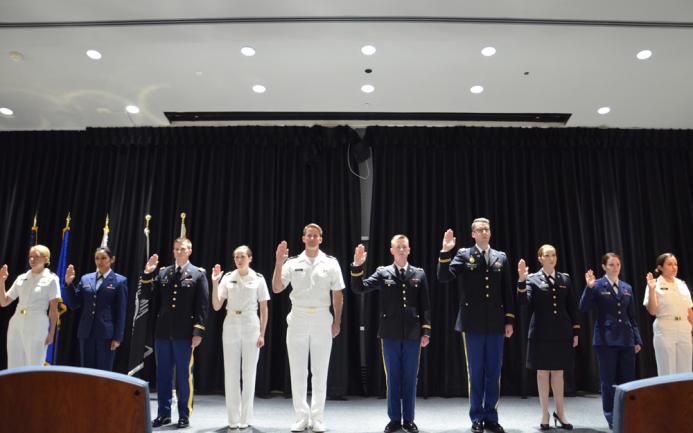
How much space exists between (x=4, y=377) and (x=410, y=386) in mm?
3392

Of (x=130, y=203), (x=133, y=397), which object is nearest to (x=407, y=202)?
(x=130, y=203)

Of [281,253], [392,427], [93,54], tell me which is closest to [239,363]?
[281,253]

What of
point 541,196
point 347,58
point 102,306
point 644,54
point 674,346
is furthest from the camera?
point 541,196

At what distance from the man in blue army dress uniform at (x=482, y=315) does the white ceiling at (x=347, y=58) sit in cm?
193

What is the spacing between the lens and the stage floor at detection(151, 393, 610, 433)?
431 centimetres

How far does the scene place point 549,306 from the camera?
4.24m

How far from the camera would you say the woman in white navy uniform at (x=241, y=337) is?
4.12 m

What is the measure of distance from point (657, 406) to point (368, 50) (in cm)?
452

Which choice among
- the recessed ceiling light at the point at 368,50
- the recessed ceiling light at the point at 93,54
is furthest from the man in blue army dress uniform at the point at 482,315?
the recessed ceiling light at the point at 93,54

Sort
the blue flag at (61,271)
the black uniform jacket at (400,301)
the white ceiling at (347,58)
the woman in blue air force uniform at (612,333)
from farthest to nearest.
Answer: the blue flag at (61,271), the white ceiling at (347,58), the woman in blue air force uniform at (612,333), the black uniform jacket at (400,301)

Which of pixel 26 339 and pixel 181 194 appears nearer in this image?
pixel 26 339

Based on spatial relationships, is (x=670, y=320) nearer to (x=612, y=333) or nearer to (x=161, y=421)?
(x=612, y=333)

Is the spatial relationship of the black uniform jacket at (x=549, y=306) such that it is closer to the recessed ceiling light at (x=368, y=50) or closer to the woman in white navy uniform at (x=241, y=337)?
the woman in white navy uniform at (x=241, y=337)

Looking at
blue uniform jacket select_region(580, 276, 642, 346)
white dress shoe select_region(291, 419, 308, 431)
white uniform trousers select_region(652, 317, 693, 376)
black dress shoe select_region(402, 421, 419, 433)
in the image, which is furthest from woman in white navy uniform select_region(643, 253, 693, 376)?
white dress shoe select_region(291, 419, 308, 431)
